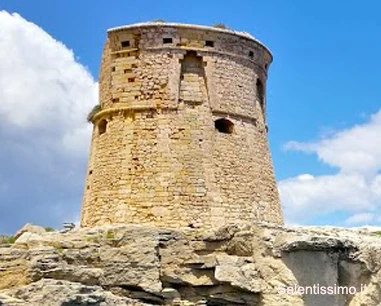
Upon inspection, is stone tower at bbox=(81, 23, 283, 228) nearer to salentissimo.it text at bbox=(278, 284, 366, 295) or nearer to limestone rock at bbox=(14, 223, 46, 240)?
limestone rock at bbox=(14, 223, 46, 240)

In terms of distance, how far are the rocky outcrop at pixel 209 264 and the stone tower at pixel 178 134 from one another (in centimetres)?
427

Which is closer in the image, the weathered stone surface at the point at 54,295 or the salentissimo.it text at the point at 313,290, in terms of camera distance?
the weathered stone surface at the point at 54,295

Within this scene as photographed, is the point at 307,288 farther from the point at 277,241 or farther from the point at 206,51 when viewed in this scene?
the point at 206,51

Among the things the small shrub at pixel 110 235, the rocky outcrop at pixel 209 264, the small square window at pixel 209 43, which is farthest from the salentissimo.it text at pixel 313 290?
the small square window at pixel 209 43

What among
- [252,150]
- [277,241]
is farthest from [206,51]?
[277,241]

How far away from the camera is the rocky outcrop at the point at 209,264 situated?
52.3ft

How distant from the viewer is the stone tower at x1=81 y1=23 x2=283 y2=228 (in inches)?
863

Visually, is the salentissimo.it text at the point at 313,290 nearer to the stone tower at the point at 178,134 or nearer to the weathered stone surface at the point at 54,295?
the weathered stone surface at the point at 54,295

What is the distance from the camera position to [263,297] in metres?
16.7

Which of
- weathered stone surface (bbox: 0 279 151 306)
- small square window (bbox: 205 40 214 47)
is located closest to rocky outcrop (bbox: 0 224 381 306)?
weathered stone surface (bbox: 0 279 151 306)

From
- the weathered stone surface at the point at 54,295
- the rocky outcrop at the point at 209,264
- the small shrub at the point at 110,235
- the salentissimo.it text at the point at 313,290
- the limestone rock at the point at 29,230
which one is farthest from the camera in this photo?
the limestone rock at the point at 29,230

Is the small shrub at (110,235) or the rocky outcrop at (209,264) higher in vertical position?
the small shrub at (110,235)

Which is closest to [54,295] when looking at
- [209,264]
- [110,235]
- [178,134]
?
[110,235]

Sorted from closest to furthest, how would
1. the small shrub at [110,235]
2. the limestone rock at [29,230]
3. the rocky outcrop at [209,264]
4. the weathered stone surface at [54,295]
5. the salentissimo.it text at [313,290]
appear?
1. the weathered stone surface at [54,295]
2. the rocky outcrop at [209,264]
3. the salentissimo.it text at [313,290]
4. the small shrub at [110,235]
5. the limestone rock at [29,230]
